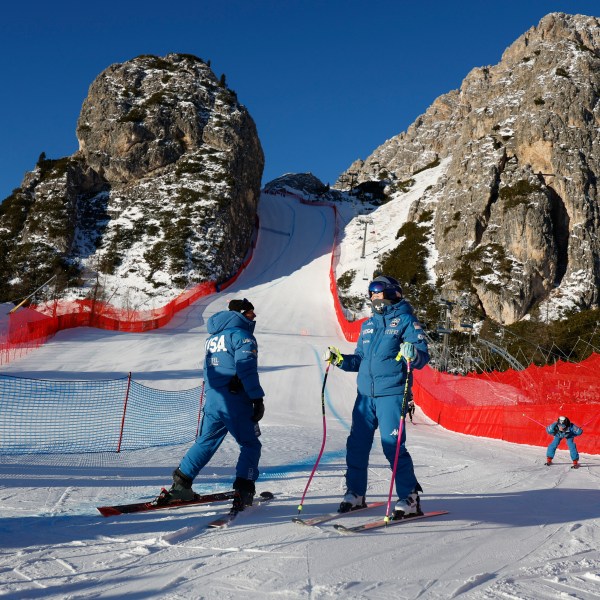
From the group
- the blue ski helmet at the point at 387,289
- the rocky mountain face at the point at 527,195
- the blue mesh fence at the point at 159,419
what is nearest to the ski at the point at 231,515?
the blue ski helmet at the point at 387,289

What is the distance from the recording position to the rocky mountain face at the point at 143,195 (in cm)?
5016

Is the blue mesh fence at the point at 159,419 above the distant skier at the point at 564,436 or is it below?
below

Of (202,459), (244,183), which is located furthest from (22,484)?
(244,183)

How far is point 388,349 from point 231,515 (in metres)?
1.79

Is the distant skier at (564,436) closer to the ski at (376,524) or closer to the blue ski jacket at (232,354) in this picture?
the ski at (376,524)

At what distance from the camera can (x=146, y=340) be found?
25.3m

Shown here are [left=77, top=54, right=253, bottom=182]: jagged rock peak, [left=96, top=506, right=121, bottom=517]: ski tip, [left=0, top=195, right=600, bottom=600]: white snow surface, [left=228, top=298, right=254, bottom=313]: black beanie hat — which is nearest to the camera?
[left=0, top=195, right=600, bottom=600]: white snow surface

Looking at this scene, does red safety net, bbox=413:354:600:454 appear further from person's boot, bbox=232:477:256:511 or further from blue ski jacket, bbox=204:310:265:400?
blue ski jacket, bbox=204:310:265:400

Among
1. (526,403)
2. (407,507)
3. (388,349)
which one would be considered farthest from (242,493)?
(526,403)

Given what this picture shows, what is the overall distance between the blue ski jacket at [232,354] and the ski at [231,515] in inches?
35.9

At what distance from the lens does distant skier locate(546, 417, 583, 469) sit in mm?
10133

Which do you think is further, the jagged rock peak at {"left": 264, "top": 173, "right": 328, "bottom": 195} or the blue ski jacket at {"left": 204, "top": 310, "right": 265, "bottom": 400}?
the jagged rock peak at {"left": 264, "top": 173, "right": 328, "bottom": 195}

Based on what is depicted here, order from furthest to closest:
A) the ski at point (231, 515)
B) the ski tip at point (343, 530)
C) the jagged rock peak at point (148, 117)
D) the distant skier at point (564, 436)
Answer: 1. the jagged rock peak at point (148, 117)
2. the distant skier at point (564, 436)
3. the ski at point (231, 515)
4. the ski tip at point (343, 530)

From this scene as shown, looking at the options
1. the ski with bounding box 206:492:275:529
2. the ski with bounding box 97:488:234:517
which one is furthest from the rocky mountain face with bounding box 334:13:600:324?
the ski with bounding box 97:488:234:517
